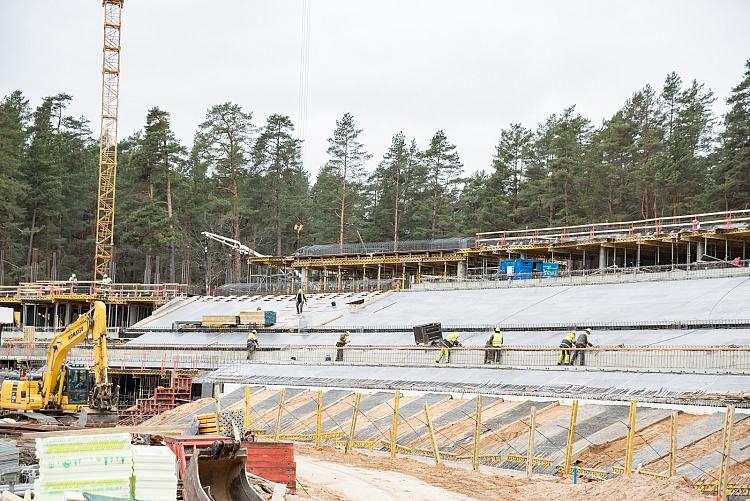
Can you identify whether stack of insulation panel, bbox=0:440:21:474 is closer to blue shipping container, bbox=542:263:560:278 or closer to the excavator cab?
the excavator cab

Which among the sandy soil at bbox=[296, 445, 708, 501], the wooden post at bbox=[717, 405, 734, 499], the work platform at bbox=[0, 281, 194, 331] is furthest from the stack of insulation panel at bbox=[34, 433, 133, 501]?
the work platform at bbox=[0, 281, 194, 331]

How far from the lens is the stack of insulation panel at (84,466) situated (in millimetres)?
14773

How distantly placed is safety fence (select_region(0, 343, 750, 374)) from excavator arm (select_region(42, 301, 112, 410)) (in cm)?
1015

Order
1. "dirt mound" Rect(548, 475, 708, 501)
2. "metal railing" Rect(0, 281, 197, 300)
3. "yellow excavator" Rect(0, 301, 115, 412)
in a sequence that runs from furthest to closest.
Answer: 1. "metal railing" Rect(0, 281, 197, 300)
2. "yellow excavator" Rect(0, 301, 115, 412)
3. "dirt mound" Rect(548, 475, 708, 501)

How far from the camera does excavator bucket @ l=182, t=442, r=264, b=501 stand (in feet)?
60.2

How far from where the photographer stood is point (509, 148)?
9769 centimetres

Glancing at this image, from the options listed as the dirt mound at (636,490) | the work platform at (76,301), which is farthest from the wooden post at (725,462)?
the work platform at (76,301)

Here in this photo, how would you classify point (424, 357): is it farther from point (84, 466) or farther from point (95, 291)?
point (95, 291)

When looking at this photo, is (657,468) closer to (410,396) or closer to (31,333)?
(410,396)

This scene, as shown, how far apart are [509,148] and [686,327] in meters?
59.6

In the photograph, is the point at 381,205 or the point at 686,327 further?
the point at 381,205

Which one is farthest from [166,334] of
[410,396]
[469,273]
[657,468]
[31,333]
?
[657,468]

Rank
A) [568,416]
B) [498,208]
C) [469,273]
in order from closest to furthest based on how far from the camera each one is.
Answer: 1. [568,416]
2. [469,273]
3. [498,208]

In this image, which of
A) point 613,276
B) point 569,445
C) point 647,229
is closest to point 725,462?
point 569,445
